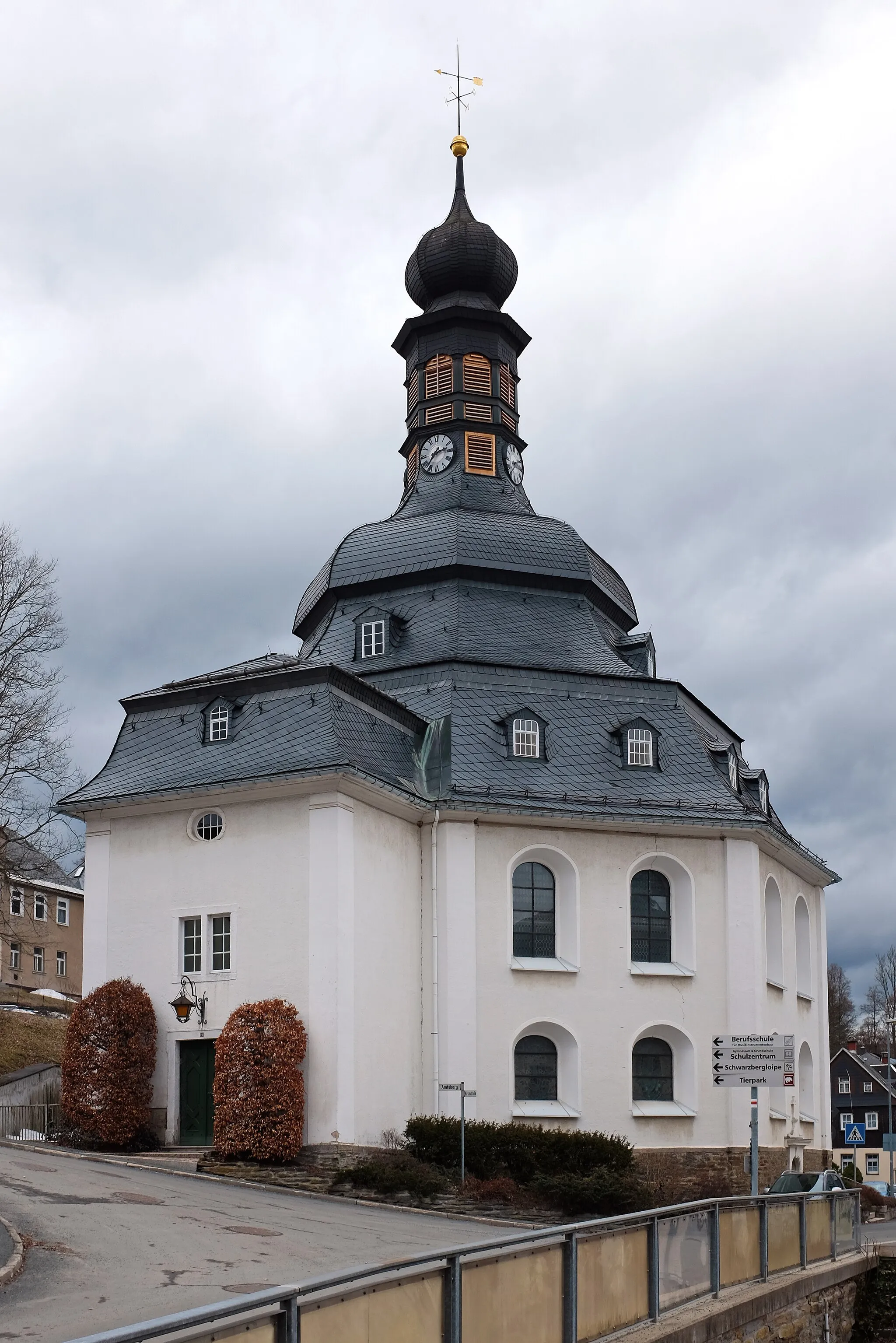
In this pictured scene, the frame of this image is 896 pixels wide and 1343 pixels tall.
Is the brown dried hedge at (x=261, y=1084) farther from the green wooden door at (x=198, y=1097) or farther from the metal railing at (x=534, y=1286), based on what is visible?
the metal railing at (x=534, y=1286)

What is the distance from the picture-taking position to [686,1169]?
2994cm

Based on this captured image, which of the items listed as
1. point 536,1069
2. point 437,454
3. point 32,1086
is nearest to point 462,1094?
point 536,1069

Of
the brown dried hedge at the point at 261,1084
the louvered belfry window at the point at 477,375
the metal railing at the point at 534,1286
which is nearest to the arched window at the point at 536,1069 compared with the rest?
the brown dried hedge at the point at 261,1084

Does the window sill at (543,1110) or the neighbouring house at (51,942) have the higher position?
the neighbouring house at (51,942)

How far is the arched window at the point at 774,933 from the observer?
109 feet

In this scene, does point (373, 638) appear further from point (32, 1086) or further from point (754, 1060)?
point (754, 1060)

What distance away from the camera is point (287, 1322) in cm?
671

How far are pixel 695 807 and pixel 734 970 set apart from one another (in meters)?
3.30

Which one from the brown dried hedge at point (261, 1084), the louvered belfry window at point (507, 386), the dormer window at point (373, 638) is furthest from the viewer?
the louvered belfry window at point (507, 386)

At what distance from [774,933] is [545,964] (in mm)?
6346

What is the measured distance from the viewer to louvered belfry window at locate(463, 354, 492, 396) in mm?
41781

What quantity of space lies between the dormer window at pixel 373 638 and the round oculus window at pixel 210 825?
7.26 m

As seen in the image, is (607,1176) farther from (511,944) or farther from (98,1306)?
(98,1306)

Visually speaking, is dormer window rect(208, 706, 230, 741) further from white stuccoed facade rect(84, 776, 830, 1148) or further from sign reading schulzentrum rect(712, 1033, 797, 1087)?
sign reading schulzentrum rect(712, 1033, 797, 1087)
